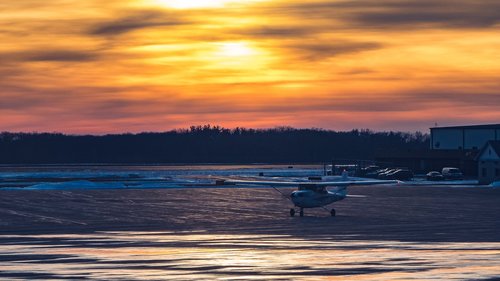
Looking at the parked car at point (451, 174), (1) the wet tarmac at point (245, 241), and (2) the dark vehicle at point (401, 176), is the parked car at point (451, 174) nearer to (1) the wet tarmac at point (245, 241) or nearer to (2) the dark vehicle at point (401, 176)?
(2) the dark vehicle at point (401, 176)

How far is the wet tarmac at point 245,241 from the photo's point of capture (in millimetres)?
26297

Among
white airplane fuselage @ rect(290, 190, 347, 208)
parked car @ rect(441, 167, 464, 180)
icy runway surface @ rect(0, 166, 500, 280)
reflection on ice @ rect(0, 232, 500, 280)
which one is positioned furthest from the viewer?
parked car @ rect(441, 167, 464, 180)

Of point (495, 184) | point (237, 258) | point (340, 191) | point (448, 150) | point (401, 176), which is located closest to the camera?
point (237, 258)

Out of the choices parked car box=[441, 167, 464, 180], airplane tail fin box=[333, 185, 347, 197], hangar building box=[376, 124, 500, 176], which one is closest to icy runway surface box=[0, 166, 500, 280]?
airplane tail fin box=[333, 185, 347, 197]

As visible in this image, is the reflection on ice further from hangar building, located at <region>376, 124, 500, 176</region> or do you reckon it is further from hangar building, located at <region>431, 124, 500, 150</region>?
hangar building, located at <region>431, 124, 500, 150</region>

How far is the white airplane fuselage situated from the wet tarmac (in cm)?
67

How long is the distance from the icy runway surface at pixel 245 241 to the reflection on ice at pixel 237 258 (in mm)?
29

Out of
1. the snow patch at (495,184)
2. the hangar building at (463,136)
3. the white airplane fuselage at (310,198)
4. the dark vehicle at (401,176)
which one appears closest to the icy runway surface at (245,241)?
the white airplane fuselage at (310,198)

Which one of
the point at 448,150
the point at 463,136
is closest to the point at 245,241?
the point at 448,150

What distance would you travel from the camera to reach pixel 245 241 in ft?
118

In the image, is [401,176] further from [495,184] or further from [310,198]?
[310,198]

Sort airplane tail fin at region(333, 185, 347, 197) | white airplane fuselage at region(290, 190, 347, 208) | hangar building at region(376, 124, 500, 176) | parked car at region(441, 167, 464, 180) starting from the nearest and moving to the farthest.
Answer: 1. white airplane fuselage at region(290, 190, 347, 208)
2. airplane tail fin at region(333, 185, 347, 197)
3. parked car at region(441, 167, 464, 180)
4. hangar building at region(376, 124, 500, 176)

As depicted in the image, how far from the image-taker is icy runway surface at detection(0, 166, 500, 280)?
26297 millimetres

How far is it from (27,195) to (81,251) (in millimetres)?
45538
